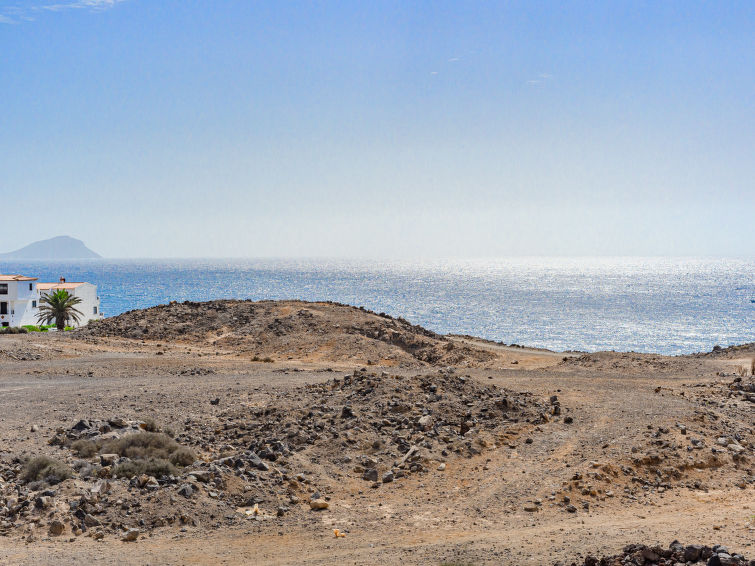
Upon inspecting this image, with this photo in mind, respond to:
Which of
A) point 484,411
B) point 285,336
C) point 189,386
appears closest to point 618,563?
point 484,411

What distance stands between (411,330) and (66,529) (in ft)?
116

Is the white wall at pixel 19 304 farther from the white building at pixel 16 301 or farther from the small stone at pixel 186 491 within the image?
the small stone at pixel 186 491

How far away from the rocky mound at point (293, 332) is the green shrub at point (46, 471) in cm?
2267

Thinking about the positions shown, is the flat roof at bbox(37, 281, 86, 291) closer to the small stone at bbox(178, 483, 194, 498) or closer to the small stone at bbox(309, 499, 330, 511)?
the small stone at bbox(178, 483, 194, 498)

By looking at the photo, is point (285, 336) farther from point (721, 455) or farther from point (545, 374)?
point (721, 455)

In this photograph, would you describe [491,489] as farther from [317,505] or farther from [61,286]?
[61,286]

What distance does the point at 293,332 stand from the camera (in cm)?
4162

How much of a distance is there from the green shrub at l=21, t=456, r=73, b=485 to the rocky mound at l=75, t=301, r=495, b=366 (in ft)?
74.4

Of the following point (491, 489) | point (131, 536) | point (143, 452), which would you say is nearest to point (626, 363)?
point (491, 489)

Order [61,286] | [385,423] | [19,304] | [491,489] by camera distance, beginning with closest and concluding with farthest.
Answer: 1. [491,489]
2. [385,423]
3. [19,304]
4. [61,286]

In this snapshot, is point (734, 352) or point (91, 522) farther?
point (734, 352)

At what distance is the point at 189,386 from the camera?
946 inches

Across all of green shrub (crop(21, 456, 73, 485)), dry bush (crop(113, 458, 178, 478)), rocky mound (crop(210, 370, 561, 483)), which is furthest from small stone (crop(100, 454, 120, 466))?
rocky mound (crop(210, 370, 561, 483))

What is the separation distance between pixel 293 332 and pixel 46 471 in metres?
28.6
